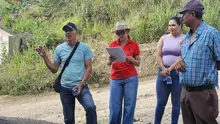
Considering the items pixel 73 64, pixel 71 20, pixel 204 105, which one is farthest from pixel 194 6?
pixel 71 20

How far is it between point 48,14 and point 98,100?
6.86 metres

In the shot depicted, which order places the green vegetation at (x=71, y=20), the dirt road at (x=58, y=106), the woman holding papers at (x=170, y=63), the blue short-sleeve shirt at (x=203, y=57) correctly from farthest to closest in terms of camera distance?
the green vegetation at (x=71, y=20) < the dirt road at (x=58, y=106) < the woman holding papers at (x=170, y=63) < the blue short-sleeve shirt at (x=203, y=57)

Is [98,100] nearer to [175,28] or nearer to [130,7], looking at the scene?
[175,28]

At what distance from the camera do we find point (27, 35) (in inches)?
504

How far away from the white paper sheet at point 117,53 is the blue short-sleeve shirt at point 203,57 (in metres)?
1.53

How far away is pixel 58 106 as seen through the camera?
30.5ft

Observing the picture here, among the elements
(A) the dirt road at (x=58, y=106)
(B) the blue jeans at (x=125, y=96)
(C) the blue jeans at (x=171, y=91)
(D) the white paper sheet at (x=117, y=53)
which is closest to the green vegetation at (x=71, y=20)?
(A) the dirt road at (x=58, y=106)

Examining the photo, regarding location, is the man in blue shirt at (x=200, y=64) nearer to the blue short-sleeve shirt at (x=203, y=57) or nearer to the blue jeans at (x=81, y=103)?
the blue short-sleeve shirt at (x=203, y=57)

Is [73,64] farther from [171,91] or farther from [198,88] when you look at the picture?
[198,88]

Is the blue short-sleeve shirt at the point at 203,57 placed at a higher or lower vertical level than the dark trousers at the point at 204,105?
higher

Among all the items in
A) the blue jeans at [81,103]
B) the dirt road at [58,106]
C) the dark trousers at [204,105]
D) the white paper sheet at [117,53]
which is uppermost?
the white paper sheet at [117,53]

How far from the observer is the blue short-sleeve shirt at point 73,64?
5.79 m

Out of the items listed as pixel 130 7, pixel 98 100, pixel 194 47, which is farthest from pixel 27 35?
pixel 194 47

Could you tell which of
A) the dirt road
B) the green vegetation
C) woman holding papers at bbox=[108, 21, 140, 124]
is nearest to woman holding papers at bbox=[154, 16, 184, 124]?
woman holding papers at bbox=[108, 21, 140, 124]
